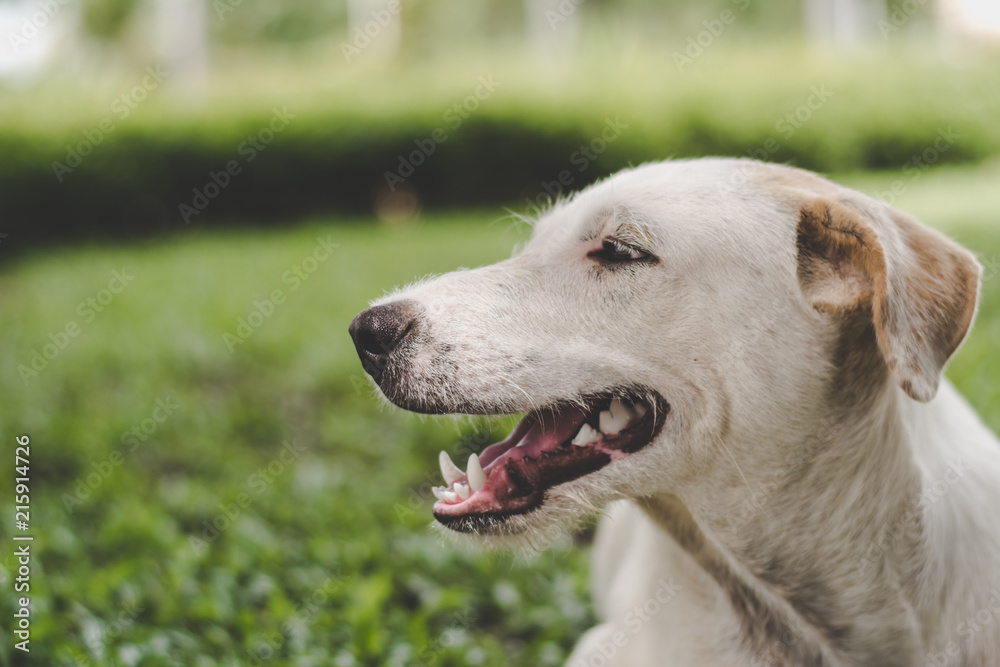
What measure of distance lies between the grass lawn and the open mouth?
9.7 inches

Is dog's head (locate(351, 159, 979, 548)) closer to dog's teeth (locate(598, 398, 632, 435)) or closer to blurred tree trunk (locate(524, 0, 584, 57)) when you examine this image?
dog's teeth (locate(598, 398, 632, 435))

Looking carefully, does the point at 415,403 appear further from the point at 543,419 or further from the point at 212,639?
the point at 212,639

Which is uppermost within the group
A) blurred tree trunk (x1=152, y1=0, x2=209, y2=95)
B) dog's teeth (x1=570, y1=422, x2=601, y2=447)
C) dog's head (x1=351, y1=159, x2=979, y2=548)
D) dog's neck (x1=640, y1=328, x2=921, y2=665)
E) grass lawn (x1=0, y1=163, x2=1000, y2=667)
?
dog's head (x1=351, y1=159, x2=979, y2=548)

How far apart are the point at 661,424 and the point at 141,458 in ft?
13.1

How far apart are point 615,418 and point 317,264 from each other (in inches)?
368

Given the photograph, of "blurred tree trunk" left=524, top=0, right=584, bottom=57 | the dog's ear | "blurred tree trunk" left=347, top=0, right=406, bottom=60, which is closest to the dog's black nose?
the dog's ear

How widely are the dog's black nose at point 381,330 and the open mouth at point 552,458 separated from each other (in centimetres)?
39

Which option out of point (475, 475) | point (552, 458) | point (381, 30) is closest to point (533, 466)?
point (552, 458)

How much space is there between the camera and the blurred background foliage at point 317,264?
3734mm

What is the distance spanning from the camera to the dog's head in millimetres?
2381

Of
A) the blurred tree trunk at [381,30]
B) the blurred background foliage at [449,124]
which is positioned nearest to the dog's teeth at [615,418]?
the blurred background foliage at [449,124]

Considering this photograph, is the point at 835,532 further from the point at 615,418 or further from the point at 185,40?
the point at 185,40

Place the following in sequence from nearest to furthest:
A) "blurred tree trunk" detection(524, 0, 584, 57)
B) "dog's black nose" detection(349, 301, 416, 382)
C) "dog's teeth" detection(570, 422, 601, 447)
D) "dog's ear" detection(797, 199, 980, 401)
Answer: "dog's ear" detection(797, 199, 980, 401) < "dog's black nose" detection(349, 301, 416, 382) < "dog's teeth" detection(570, 422, 601, 447) < "blurred tree trunk" detection(524, 0, 584, 57)

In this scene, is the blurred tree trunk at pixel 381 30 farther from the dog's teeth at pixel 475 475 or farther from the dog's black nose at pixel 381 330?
the dog's teeth at pixel 475 475
